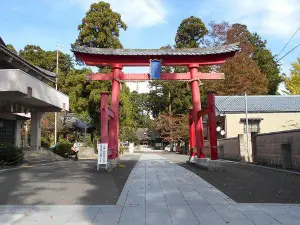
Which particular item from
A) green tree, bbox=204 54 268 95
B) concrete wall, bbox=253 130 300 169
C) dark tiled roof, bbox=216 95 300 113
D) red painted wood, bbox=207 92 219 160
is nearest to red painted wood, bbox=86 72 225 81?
red painted wood, bbox=207 92 219 160

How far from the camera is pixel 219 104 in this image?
31.8m

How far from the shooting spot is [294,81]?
4034 centimetres

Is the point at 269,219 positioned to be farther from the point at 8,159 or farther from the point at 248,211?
the point at 8,159

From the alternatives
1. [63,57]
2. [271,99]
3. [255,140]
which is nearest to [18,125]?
[255,140]

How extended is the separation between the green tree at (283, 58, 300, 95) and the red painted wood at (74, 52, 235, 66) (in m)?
24.5

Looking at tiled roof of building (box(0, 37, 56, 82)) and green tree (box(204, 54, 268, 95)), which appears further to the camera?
green tree (box(204, 54, 268, 95))

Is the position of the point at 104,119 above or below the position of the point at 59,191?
above

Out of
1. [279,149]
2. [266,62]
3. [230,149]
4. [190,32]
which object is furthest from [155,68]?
[266,62]

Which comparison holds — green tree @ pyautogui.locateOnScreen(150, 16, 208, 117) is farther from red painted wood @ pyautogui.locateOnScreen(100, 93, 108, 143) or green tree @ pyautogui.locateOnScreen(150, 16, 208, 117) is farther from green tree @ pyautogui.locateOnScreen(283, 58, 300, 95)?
red painted wood @ pyautogui.locateOnScreen(100, 93, 108, 143)

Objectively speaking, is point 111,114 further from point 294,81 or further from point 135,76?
point 294,81

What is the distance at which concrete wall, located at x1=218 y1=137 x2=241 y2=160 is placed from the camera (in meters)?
24.0

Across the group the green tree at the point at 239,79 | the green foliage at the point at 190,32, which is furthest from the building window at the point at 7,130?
the green foliage at the point at 190,32

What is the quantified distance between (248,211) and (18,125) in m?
21.7

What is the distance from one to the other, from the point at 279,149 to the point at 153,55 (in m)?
8.43
